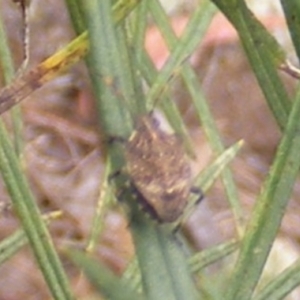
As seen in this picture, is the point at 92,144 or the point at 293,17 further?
the point at 92,144

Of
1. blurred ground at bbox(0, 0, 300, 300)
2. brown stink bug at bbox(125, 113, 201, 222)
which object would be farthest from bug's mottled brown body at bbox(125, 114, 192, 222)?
blurred ground at bbox(0, 0, 300, 300)

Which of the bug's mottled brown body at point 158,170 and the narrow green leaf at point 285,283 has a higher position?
the bug's mottled brown body at point 158,170

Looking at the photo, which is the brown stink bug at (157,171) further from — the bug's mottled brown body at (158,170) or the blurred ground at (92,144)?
the blurred ground at (92,144)

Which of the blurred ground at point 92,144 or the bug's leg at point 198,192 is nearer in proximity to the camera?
the bug's leg at point 198,192

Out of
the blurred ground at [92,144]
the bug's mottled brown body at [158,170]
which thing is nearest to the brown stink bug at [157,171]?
the bug's mottled brown body at [158,170]

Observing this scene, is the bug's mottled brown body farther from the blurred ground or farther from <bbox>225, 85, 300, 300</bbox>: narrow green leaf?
the blurred ground

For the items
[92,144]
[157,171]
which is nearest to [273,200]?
[157,171]

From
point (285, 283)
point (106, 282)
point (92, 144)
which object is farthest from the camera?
point (92, 144)

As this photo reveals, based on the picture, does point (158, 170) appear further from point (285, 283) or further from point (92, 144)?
point (92, 144)
